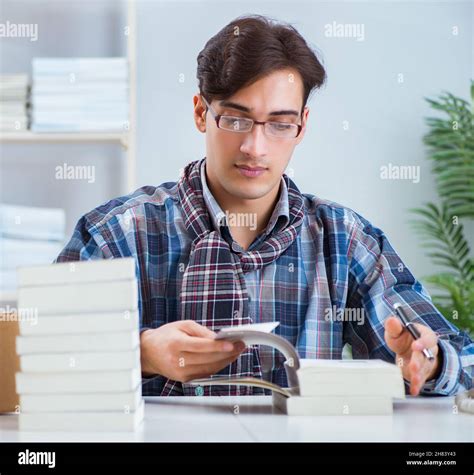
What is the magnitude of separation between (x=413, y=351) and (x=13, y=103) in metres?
1.76

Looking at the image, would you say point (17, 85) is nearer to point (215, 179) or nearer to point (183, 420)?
point (215, 179)

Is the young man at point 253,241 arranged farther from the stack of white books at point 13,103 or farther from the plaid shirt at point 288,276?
the stack of white books at point 13,103

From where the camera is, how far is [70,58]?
2.86m

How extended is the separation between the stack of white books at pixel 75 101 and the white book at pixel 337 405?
5.38 ft

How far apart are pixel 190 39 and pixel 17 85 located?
63 centimetres

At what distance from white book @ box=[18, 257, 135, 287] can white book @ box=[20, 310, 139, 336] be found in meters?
0.04

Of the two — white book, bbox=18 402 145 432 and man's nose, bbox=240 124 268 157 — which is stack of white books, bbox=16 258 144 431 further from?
man's nose, bbox=240 124 268 157

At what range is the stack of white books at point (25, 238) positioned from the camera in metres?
2.62

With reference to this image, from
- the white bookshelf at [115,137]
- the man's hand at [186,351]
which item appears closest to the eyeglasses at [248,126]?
the man's hand at [186,351]

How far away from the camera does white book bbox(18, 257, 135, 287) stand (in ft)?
3.58

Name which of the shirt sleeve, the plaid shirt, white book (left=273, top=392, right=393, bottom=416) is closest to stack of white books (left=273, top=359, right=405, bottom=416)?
white book (left=273, top=392, right=393, bottom=416)

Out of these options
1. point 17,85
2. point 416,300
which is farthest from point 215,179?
point 17,85

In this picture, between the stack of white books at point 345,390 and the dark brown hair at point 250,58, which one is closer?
the stack of white books at point 345,390
